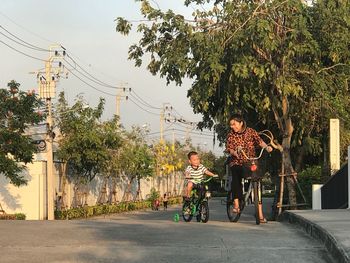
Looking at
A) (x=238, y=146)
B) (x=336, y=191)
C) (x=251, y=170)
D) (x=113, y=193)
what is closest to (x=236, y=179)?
(x=251, y=170)

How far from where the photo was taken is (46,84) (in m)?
34.3

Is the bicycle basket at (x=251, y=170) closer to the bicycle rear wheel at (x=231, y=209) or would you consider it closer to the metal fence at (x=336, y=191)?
the bicycle rear wheel at (x=231, y=209)

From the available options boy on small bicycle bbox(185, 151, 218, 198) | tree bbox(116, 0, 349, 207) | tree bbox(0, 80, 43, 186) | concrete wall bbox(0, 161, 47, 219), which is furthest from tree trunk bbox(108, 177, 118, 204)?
boy on small bicycle bbox(185, 151, 218, 198)

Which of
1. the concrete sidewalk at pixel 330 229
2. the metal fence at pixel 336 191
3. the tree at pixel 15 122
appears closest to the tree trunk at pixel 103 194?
the tree at pixel 15 122

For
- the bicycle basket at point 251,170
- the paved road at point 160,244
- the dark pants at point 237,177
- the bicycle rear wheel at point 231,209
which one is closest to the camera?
the paved road at point 160,244

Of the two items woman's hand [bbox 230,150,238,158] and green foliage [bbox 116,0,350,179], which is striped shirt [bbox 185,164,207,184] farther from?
green foliage [bbox 116,0,350,179]

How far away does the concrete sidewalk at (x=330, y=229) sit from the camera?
619 cm

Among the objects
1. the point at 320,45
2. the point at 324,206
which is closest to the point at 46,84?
the point at 320,45

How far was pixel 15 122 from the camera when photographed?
21281 mm

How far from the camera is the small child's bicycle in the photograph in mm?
11227

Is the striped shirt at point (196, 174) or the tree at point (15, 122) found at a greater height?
the tree at point (15, 122)

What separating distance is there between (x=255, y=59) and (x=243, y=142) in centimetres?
689

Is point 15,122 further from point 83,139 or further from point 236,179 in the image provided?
point 236,179

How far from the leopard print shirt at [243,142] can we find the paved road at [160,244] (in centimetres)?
130
